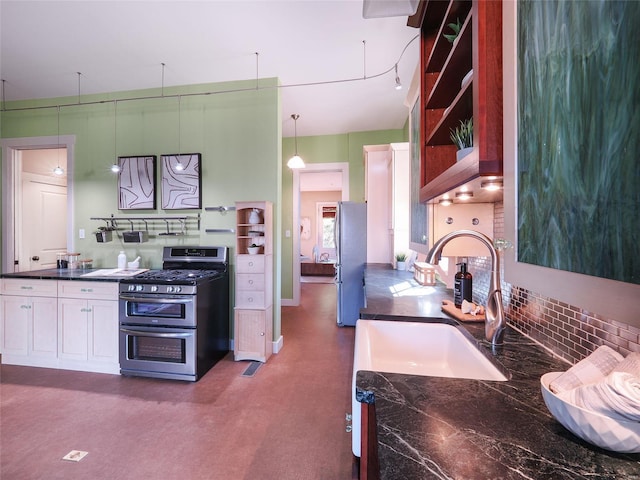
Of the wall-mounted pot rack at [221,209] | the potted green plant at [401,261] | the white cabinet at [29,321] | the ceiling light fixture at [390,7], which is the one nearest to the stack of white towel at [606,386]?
the ceiling light fixture at [390,7]

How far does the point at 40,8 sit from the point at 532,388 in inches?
148

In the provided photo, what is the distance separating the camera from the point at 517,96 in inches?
24.9

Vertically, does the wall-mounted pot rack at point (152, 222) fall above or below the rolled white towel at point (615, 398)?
above

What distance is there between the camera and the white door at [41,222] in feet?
11.6

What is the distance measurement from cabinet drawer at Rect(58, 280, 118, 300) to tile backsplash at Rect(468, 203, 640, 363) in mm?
3117

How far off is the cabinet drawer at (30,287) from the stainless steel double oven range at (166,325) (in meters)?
0.80

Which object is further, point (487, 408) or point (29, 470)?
point (29, 470)

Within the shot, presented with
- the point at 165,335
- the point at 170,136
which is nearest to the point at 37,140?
the point at 170,136

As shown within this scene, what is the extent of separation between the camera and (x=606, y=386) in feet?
1.54

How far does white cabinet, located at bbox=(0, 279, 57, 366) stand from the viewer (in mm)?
2713

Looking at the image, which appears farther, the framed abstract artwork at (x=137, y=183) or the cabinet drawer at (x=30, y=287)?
the framed abstract artwork at (x=137, y=183)

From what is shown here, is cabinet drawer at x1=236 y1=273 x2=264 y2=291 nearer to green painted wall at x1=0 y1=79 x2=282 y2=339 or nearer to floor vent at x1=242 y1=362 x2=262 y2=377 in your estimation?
green painted wall at x1=0 y1=79 x2=282 y2=339

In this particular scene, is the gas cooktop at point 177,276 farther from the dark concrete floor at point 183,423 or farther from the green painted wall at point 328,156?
the green painted wall at point 328,156

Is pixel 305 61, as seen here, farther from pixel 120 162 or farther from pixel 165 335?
pixel 165 335
